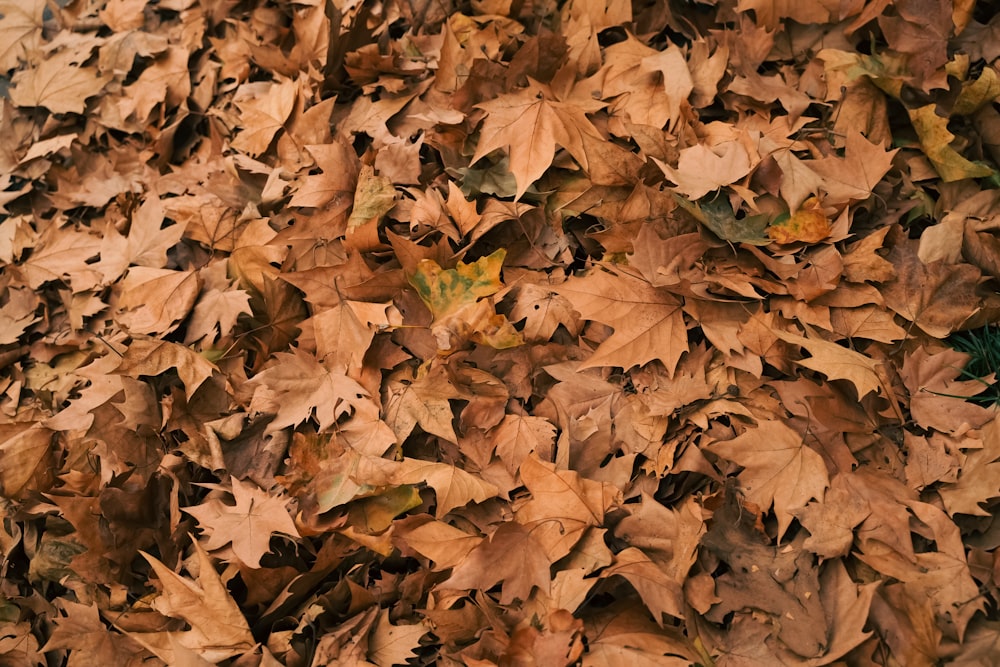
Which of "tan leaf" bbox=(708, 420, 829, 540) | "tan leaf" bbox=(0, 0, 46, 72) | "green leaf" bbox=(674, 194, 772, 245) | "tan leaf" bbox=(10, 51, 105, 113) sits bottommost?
"tan leaf" bbox=(708, 420, 829, 540)

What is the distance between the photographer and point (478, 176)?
180cm

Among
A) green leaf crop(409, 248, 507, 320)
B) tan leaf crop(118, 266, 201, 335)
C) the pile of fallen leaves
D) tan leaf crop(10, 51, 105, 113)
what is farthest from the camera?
tan leaf crop(10, 51, 105, 113)

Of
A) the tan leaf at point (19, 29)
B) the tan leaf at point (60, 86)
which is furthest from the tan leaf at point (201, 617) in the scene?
the tan leaf at point (19, 29)

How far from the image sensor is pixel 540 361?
1642 millimetres

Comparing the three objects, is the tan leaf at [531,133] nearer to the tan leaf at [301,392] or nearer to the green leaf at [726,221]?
the green leaf at [726,221]

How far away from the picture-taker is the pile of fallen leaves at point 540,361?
4.63ft

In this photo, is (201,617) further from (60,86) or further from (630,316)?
(60,86)

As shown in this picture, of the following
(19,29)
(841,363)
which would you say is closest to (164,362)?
(841,363)

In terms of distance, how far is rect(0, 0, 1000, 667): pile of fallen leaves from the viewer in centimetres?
141

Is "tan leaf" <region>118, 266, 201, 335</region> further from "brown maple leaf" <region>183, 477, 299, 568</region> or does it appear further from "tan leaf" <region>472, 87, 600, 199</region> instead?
"tan leaf" <region>472, 87, 600, 199</region>

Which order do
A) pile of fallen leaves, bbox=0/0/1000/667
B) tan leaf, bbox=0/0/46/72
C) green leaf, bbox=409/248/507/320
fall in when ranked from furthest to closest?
tan leaf, bbox=0/0/46/72, green leaf, bbox=409/248/507/320, pile of fallen leaves, bbox=0/0/1000/667

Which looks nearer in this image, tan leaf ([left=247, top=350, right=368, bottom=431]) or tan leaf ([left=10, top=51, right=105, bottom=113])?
tan leaf ([left=247, top=350, right=368, bottom=431])

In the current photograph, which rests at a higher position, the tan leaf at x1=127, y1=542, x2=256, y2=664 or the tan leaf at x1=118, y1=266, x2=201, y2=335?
the tan leaf at x1=118, y1=266, x2=201, y2=335

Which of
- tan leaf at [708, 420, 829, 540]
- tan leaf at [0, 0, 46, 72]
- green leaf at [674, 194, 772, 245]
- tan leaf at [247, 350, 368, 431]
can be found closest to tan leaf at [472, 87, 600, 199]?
green leaf at [674, 194, 772, 245]
